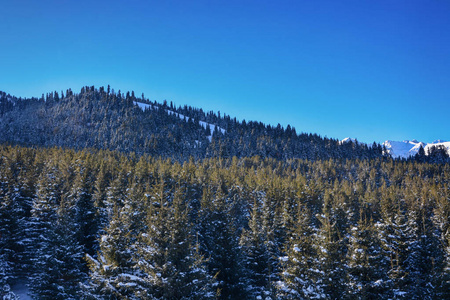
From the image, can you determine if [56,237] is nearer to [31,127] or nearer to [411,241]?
[411,241]

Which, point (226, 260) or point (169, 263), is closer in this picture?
point (169, 263)

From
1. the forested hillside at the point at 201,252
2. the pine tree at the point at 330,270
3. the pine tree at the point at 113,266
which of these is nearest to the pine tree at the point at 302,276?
the forested hillside at the point at 201,252

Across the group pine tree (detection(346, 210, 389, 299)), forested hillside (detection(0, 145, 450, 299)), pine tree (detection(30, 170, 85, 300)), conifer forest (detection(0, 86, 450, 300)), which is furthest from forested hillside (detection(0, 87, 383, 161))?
pine tree (detection(346, 210, 389, 299))

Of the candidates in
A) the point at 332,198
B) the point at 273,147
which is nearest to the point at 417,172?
A: the point at 273,147

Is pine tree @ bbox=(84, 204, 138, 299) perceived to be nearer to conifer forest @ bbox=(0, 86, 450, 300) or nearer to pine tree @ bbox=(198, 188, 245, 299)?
conifer forest @ bbox=(0, 86, 450, 300)

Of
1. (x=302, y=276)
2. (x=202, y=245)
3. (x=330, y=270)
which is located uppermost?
(x=330, y=270)

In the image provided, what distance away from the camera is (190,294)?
14625 millimetres

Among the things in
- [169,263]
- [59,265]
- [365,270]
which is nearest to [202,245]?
[59,265]

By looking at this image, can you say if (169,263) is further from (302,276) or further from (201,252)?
(201,252)

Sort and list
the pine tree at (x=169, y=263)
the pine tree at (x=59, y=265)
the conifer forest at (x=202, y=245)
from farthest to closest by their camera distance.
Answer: the pine tree at (x=59, y=265), the conifer forest at (x=202, y=245), the pine tree at (x=169, y=263)

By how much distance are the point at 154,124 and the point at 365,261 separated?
7399 inches

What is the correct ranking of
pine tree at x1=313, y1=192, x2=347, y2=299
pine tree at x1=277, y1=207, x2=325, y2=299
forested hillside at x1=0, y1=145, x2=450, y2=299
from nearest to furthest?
forested hillside at x1=0, y1=145, x2=450, y2=299 → pine tree at x1=277, y1=207, x2=325, y2=299 → pine tree at x1=313, y1=192, x2=347, y2=299

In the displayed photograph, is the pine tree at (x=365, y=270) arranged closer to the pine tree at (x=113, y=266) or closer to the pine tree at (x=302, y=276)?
the pine tree at (x=302, y=276)

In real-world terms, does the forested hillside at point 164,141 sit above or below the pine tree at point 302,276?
above
